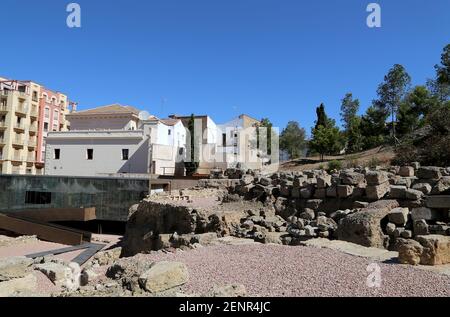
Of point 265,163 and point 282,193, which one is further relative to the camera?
point 265,163

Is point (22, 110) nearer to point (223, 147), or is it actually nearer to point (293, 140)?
point (223, 147)

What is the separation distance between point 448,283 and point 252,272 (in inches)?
111

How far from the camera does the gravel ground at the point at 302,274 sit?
476 centimetres

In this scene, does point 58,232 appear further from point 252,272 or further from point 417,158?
point 417,158

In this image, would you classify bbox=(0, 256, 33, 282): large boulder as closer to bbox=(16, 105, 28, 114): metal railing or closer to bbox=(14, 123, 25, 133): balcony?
bbox=(14, 123, 25, 133): balcony

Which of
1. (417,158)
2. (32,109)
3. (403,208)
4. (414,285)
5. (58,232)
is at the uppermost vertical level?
(32,109)

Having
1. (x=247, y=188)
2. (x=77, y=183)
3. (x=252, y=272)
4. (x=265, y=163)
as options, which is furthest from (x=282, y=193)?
(x=265, y=163)

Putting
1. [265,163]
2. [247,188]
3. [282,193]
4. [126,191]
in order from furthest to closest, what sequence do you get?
[265,163] < [126,191] < [247,188] < [282,193]

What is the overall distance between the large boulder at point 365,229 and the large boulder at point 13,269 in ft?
22.2

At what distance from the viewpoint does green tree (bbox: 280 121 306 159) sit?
55.5 meters

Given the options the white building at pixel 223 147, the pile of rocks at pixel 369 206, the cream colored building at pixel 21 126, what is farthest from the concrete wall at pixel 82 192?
the cream colored building at pixel 21 126

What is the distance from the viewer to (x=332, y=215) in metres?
9.68

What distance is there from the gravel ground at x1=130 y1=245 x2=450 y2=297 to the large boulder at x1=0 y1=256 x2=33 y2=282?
2582 mm
